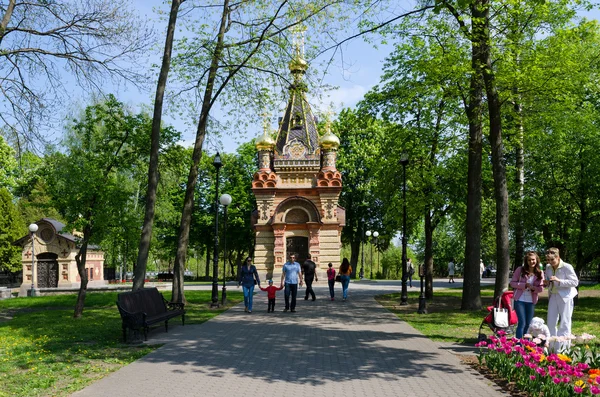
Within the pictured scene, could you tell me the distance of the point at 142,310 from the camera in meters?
12.2

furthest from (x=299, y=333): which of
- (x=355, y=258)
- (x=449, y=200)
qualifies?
(x=355, y=258)

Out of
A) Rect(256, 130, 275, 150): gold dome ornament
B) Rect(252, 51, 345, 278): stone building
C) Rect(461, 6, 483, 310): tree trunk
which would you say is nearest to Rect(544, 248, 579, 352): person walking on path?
Rect(461, 6, 483, 310): tree trunk

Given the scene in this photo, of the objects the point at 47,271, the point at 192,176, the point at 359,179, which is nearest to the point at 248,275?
the point at 192,176

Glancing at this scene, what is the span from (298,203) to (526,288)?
27930 millimetres

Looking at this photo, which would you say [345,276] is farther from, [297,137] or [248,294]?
[297,137]

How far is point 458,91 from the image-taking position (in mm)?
16078

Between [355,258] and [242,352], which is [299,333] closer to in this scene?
[242,352]

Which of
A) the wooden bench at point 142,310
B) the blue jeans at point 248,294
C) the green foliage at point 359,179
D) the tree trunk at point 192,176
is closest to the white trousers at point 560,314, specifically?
the wooden bench at point 142,310

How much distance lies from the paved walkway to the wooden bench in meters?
0.44

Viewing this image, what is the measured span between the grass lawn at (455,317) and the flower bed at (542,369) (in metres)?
3.13

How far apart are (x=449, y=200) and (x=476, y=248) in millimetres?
5345

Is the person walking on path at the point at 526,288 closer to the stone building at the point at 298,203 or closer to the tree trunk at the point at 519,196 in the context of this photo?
the tree trunk at the point at 519,196

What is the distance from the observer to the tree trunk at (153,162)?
1484 centimetres

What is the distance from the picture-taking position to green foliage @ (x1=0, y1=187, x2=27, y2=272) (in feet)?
151
